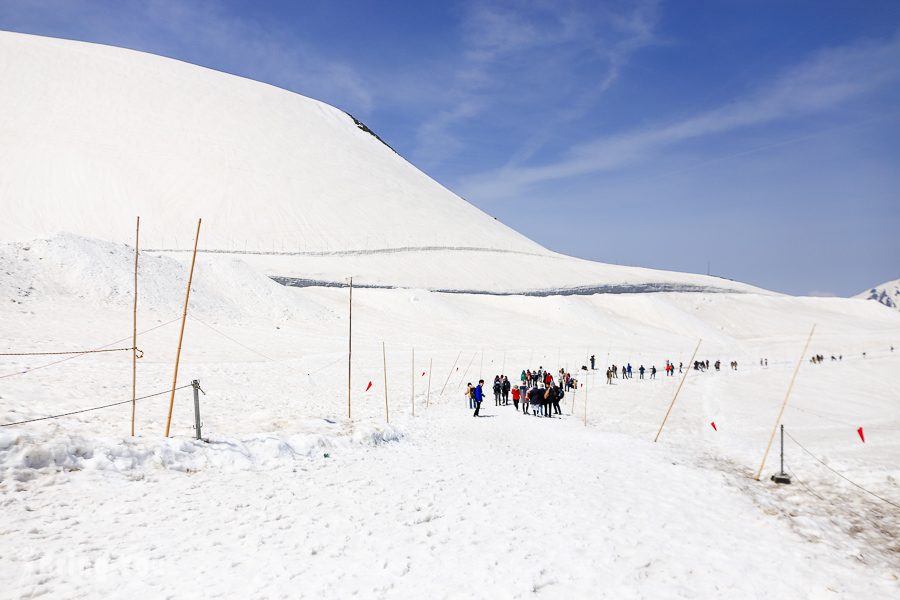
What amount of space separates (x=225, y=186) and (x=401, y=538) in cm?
7486

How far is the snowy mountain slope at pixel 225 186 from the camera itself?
6241 centimetres

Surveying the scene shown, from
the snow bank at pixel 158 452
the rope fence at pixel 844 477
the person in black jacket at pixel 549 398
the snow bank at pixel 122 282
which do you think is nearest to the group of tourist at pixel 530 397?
the person in black jacket at pixel 549 398

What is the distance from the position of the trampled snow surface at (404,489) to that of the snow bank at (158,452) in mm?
39

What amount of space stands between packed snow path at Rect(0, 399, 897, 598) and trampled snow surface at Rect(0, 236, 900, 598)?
0.03 m

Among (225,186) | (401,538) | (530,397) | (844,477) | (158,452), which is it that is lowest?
(844,477)

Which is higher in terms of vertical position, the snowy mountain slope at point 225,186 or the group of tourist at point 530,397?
the snowy mountain slope at point 225,186

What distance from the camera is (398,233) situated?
77125mm

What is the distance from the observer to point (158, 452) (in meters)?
9.36

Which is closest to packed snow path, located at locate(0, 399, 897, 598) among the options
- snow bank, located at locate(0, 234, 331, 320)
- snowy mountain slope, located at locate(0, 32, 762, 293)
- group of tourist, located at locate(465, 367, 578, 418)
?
group of tourist, located at locate(465, 367, 578, 418)

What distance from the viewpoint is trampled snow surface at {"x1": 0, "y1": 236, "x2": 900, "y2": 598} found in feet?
20.0

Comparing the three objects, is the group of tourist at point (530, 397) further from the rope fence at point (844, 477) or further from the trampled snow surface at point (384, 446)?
the rope fence at point (844, 477)

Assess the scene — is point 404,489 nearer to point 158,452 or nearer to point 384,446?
point 384,446

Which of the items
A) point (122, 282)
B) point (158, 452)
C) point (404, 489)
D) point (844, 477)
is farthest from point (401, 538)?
point (122, 282)

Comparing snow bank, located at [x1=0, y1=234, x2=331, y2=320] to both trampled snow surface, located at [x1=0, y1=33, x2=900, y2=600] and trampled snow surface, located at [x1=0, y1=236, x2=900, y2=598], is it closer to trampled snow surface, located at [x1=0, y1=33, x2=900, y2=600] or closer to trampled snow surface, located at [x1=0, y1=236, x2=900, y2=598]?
trampled snow surface, located at [x1=0, y1=33, x2=900, y2=600]
